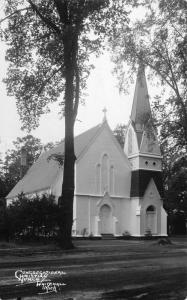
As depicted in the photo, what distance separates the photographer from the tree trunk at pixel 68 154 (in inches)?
516

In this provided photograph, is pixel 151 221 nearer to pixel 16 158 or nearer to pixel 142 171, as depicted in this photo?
pixel 142 171

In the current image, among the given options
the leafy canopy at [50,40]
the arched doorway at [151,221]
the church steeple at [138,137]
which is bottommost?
the arched doorway at [151,221]

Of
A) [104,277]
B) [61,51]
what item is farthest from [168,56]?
[104,277]

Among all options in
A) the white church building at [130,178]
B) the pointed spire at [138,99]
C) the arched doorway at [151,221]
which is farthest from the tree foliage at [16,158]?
the arched doorway at [151,221]

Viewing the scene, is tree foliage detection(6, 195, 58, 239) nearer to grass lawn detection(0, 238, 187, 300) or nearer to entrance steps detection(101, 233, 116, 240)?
entrance steps detection(101, 233, 116, 240)

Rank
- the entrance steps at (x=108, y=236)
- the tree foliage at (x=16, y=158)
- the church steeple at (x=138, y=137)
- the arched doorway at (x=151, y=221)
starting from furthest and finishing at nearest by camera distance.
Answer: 1. the entrance steps at (x=108, y=236)
2. the arched doorway at (x=151, y=221)
3. the church steeple at (x=138, y=137)
4. the tree foliage at (x=16, y=158)

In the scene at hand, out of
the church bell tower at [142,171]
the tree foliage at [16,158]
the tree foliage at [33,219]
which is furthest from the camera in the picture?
the tree foliage at [33,219]

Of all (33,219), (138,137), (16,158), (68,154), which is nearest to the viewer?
(16,158)

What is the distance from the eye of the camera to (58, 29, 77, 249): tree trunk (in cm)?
1312

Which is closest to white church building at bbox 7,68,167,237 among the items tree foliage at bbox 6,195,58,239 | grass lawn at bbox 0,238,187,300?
tree foliage at bbox 6,195,58,239

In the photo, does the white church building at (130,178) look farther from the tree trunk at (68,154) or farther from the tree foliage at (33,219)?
the tree foliage at (33,219)

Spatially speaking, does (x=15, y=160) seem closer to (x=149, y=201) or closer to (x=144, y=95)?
(x=144, y=95)

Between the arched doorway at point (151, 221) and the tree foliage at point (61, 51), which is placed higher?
the tree foliage at point (61, 51)

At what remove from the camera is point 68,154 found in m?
13.7
